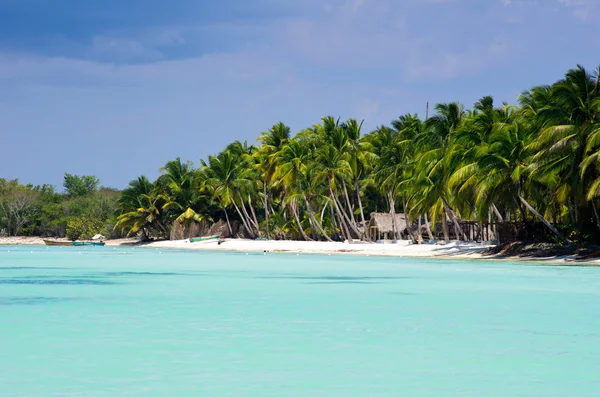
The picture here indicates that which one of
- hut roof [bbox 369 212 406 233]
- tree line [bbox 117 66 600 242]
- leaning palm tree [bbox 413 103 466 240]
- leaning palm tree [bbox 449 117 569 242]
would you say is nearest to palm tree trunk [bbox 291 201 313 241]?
tree line [bbox 117 66 600 242]

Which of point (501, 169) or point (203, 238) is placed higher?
point (501, 169)

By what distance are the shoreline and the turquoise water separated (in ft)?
44.7

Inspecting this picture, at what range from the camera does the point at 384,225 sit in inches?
1901

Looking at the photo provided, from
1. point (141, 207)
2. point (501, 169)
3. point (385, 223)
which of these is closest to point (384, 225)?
point (385, 223)

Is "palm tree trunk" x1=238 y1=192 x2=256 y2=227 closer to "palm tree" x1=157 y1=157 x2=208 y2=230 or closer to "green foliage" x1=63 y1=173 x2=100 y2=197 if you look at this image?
"palm tree" x1=157 y1=157 x2=208 y2=230

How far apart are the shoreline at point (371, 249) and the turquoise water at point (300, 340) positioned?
13.6 metres

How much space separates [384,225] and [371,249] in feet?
24.6

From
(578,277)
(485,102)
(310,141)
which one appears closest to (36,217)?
(310,141)

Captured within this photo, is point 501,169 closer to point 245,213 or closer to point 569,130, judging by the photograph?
point 569,130

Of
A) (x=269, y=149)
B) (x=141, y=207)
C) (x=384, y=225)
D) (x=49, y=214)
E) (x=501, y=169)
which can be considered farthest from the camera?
(x=49, y=214)

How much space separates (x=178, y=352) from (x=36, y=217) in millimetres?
70851

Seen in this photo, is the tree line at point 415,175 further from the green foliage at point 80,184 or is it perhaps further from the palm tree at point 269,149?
the green foliage at point 80,184

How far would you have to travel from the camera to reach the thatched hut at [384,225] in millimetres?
47969

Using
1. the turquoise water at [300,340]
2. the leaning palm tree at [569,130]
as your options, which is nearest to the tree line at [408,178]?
the leaning palm tree at [569,130]
